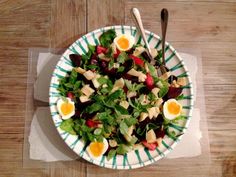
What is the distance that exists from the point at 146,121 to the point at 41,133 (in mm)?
338

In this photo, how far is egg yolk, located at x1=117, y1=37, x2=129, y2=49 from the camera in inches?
37.6

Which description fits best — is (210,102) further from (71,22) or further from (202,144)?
(71,22)

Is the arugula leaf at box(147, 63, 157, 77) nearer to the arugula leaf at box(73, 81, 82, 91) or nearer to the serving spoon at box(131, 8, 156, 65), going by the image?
the serving spoon at box(131, 8, 156, 65)

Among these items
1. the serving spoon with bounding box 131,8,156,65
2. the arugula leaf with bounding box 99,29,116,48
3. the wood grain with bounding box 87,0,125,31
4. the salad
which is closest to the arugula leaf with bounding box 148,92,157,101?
the salad

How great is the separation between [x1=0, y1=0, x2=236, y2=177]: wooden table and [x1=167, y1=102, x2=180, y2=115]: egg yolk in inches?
7.3

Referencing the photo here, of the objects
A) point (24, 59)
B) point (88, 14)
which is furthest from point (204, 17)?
point (24, 59)

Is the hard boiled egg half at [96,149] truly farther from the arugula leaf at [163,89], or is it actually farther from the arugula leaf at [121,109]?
the arugula leaf at [163,89]

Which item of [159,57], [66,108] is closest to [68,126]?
[66,108]

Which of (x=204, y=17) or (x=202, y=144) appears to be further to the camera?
(x=204, y=17)

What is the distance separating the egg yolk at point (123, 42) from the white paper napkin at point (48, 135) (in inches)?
9.0

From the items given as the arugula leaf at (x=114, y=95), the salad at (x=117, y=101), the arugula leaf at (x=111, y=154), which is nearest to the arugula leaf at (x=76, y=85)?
the salad at (x=117, y=101)

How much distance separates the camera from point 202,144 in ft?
3.27

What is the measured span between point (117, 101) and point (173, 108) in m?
0.17

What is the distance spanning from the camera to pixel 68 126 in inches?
34.5
